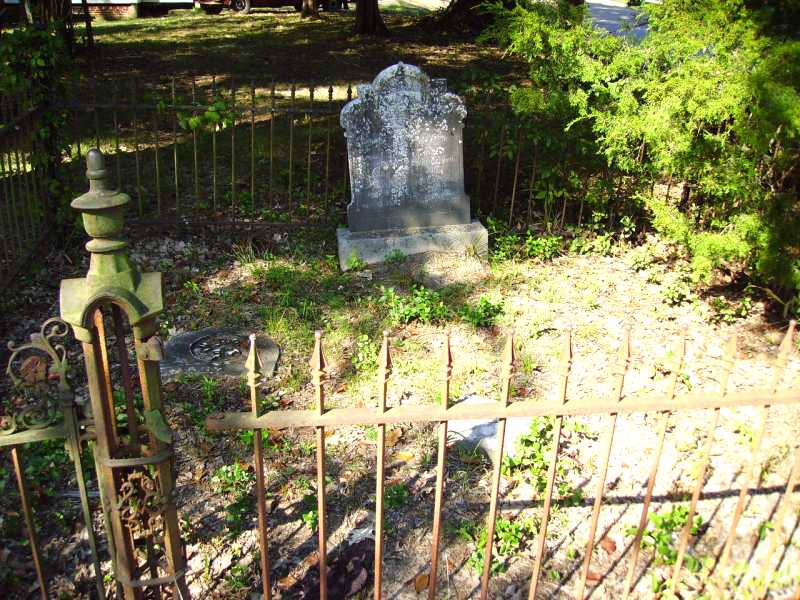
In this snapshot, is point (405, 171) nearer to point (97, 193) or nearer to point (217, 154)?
point (217, 154)

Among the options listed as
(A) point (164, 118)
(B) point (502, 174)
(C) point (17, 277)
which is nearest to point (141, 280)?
(C) point (17, 277)

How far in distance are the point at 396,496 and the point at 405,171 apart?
352 cm

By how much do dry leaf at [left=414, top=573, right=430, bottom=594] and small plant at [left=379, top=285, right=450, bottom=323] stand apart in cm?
251

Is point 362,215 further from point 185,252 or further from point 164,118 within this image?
point 164,118

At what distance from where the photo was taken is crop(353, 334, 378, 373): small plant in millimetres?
5027

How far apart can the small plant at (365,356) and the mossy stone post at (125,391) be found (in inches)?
96.2

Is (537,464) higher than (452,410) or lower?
lower

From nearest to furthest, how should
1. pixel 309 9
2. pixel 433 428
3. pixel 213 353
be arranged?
pixel 433 428 → pixel 213 353 → pixel 309 9

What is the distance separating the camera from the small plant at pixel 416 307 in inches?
220

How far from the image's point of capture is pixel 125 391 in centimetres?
230

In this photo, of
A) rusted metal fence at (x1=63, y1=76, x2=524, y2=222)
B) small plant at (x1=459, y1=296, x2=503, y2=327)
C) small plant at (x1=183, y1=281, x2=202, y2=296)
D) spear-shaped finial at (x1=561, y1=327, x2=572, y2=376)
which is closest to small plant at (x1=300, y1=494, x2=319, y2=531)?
spear-shaped finial at (x1=561, y1=327, x2=572, y2=376)

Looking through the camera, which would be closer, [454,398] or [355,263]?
[454,398]

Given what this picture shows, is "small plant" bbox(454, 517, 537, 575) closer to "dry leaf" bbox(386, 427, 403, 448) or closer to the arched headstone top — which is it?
"dry leaf" bbox(386, 427, 403, 448)

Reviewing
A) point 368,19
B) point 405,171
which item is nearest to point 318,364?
point 405,171
